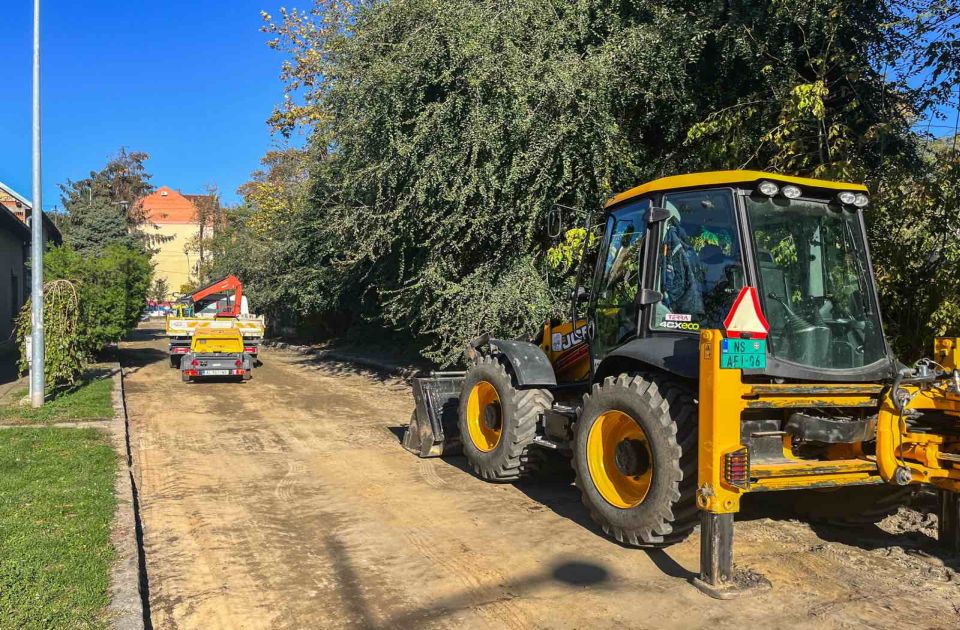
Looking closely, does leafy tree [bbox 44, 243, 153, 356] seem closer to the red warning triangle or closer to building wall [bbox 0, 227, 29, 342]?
building wall [bbox 0, 227, 29, 342]

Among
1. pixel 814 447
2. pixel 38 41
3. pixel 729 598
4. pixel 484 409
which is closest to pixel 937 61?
pixel 814 447

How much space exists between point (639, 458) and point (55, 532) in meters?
4.46

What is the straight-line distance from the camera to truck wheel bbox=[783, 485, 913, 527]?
5.55m

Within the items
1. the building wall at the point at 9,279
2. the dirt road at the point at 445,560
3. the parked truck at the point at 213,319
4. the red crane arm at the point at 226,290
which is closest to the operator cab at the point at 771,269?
the dirt road at the point at 445,560

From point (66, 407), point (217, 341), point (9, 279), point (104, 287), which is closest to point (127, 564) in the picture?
point (66, 407)

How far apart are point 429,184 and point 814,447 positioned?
892 cm

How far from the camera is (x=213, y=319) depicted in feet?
64.1

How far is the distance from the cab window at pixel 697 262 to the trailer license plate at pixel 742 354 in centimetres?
75

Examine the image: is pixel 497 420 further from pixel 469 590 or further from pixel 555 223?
pixel 469 590

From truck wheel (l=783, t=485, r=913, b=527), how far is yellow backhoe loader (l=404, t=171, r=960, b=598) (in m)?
0.01

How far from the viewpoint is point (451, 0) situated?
1307 cm

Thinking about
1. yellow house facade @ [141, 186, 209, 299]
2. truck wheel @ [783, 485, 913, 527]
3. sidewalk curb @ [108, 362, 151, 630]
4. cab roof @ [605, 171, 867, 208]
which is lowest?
sidewalk curb @ [108, 362, 151, 630]

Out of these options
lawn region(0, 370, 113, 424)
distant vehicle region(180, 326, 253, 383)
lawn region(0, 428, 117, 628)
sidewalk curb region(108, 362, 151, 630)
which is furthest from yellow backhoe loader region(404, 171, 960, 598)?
distant vehicle region(180, 326, 253, 383)

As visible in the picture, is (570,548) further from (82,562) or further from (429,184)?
(429,184)
